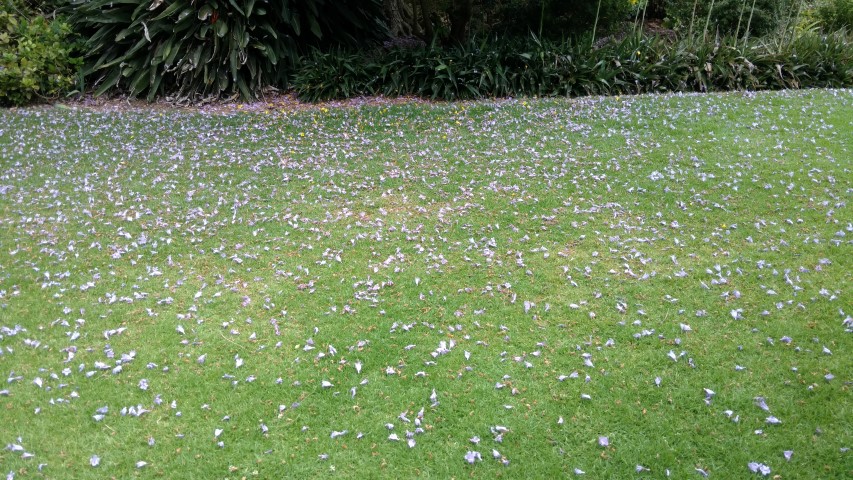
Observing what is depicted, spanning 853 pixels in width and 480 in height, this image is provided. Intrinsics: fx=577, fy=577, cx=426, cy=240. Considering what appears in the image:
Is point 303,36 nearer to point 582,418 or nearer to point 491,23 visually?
point 491,23

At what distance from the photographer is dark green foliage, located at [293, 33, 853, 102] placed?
838 centimetres

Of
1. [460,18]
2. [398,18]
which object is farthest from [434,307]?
[398,18]

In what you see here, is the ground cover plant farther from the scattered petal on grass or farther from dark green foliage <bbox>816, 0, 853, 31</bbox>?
dark green foliage <bbox>816, 0, 853, 31</bbox>

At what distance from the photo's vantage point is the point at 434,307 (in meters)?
Answer: 3.54

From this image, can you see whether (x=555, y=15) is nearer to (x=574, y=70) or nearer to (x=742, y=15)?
(x=574, y=70)

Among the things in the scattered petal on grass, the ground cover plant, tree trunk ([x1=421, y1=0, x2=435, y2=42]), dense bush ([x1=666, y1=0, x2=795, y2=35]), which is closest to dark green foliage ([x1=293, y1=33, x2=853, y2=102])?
tree trunk ([x1=421, y1=0, x2=435, y2=42])

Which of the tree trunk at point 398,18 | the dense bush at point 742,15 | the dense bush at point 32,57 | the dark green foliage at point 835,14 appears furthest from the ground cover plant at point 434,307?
the dark green foliage at point 835,14

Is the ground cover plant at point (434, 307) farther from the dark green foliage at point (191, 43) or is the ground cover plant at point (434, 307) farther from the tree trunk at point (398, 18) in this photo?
the tree trunk at point (398, 18)

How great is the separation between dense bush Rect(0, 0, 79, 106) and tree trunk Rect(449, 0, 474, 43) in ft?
19.0

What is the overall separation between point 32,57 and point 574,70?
7.68 metres

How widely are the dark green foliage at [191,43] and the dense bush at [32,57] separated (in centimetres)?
30

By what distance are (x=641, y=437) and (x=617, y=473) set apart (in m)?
0.25

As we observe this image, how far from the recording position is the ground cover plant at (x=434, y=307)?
2551 millimetres

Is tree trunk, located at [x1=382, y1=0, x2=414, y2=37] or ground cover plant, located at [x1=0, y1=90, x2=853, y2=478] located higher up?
tree trunk, located at [x1=382, y1=0, x2=414, y2=37]
